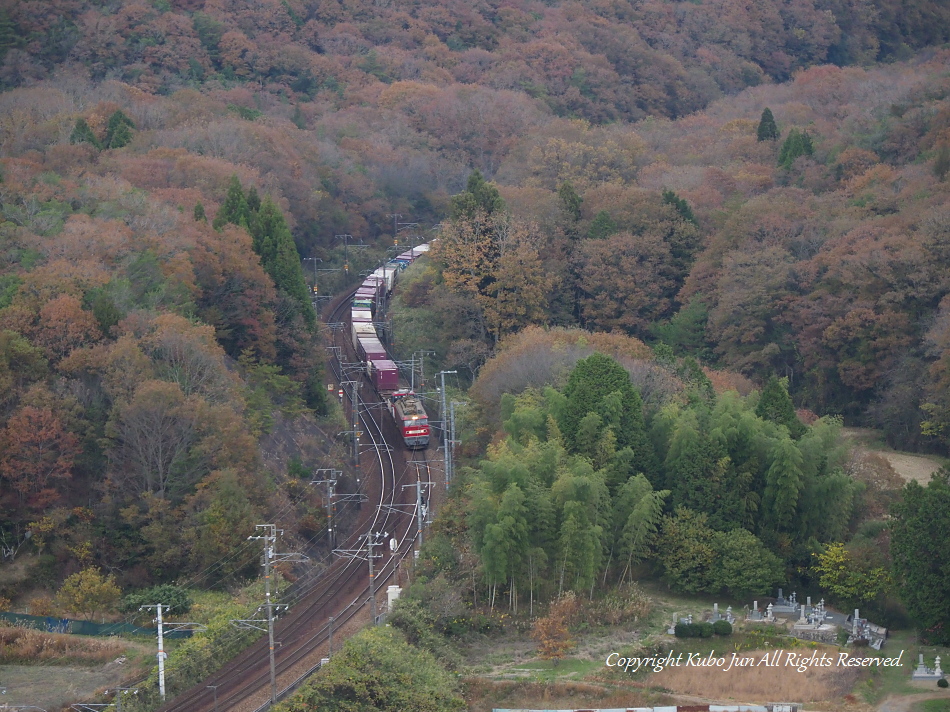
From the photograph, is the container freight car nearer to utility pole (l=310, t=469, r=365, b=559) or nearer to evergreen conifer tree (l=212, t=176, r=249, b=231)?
utility pole (l=310, t=469, r=365, b=559)

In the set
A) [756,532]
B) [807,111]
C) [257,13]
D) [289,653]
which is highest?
[257,13]

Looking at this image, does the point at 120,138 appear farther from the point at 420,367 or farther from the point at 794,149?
the point at 794,149

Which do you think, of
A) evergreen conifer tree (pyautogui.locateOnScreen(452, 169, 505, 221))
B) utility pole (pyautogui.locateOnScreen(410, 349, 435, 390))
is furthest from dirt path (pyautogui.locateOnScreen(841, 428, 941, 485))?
evergreen conifer tree (pyautogui.locateOnScreen(452, 169, 505, 221))

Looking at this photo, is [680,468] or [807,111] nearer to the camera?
[680,468]

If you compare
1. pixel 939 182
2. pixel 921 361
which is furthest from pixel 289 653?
pixel 939 182

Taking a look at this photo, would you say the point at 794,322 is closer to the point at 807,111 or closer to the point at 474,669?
the point at 474,669

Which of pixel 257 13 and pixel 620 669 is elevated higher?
pixel 257 13
